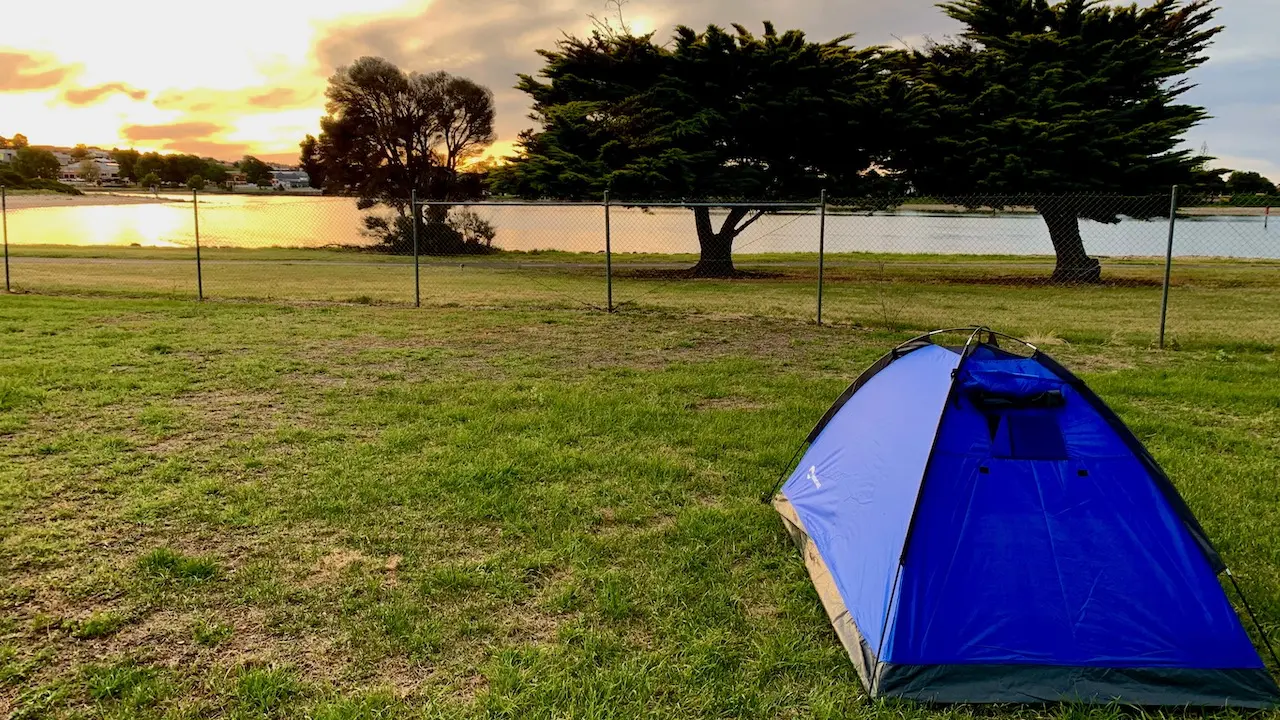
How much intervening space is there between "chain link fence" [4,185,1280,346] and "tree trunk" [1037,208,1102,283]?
0.06m

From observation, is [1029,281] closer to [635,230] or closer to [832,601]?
[635,230]

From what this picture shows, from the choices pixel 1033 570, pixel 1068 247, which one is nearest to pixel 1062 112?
pixel 1068 247

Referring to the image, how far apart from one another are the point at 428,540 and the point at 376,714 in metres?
1.29

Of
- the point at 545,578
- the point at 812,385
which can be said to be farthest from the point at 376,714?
the point at 812,385

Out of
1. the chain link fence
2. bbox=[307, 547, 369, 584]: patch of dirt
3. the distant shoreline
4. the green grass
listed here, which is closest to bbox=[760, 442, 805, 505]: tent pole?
the green grass

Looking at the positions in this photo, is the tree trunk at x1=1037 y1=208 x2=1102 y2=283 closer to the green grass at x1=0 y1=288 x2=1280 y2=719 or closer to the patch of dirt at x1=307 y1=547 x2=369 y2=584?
the green grass at x1=0 y1=288 x2=1280 y2=719

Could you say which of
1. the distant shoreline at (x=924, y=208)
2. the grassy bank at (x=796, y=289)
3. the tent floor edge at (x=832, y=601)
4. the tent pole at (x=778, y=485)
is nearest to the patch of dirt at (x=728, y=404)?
the tent pole at (x=778, y=485)

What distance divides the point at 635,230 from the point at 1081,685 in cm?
2154

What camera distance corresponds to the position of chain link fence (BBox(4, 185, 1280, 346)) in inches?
492

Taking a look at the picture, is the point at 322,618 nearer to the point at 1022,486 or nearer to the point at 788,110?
the point at 1022,486

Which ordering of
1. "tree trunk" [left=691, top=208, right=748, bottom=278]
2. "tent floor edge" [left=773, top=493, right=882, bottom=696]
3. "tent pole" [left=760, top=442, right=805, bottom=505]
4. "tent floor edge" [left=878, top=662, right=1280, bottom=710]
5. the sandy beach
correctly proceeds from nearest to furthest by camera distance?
"tent floor edge" [left=878, top=662, right=1280, bottom=710] < "tent floor edge" [left=773, top=493, right=882, bottom=696] < "tent pole" [left=760, top=442, right=805, bottom=505] < "tree trunk" [left=691, top=208, right=748, bottom=278] < the sandy beach

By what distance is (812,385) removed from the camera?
22.4 feet

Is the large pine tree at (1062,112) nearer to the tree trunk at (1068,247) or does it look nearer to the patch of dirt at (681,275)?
the tree trunk at (1068,247)

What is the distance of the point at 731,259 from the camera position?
22.0 meters
